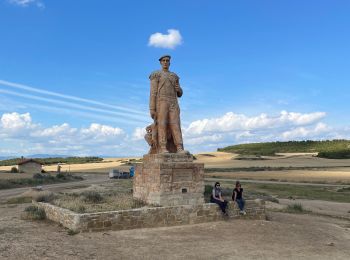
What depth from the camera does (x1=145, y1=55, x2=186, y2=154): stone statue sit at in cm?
1533

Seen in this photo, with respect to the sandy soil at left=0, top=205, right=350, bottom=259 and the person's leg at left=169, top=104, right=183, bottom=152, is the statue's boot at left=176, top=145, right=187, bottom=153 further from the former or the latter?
the sandy soil at left=0, top=205, right=350, bottom=259

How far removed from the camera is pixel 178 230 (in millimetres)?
12977

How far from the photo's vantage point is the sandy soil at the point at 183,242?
33.0 feet

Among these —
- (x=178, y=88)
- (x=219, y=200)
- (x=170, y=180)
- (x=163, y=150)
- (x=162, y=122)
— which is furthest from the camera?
(x=178, y=88)

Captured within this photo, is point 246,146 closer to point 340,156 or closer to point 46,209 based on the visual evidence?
point 340,156

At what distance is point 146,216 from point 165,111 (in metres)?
3.98

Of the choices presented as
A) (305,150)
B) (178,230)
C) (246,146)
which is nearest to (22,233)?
(178,230)

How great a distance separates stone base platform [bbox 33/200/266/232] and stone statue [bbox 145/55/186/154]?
236cm

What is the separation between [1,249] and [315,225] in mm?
10346

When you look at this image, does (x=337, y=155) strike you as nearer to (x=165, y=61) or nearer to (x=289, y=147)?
(x=289, y=147)

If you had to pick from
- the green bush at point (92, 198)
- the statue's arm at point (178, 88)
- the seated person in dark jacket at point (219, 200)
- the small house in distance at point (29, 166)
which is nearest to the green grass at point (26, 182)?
the small house in distance at point (29, 166)

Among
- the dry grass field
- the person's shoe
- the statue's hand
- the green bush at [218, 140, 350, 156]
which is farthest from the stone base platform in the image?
the green bush at [218, 140, 350, 156]

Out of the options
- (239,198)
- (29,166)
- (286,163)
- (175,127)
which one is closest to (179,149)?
(175,127)

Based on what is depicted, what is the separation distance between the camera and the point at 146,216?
13.0 metres
